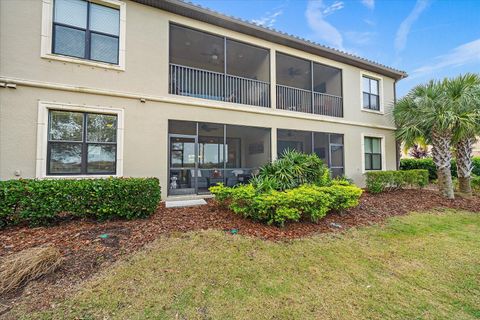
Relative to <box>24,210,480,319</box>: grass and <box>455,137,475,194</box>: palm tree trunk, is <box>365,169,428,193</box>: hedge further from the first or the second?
<box>24,210,480,319</box>: grass

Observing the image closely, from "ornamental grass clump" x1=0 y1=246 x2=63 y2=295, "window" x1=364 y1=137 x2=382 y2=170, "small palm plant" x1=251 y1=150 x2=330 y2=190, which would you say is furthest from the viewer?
"window" x1=364 y1=137 x2=382 y2=170

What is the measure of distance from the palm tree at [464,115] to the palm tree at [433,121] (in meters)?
0.23

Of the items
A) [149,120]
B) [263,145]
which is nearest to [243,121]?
[263,145]

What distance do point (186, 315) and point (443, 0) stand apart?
2310 cm

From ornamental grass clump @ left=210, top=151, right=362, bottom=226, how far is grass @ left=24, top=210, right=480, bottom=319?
2.55 ft

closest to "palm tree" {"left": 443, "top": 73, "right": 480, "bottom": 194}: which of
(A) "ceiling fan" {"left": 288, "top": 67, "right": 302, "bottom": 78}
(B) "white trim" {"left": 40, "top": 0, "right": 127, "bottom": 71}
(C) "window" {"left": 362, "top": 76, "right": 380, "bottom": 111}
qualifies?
(C) "window" {"left": 362, "top": 76, "right": 380, "bottom": 111}

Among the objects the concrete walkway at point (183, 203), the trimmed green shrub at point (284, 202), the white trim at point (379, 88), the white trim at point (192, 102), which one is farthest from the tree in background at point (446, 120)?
the concrete walkway at point (183, 203)

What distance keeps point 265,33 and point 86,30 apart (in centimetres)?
655

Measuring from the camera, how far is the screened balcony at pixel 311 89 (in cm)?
1051

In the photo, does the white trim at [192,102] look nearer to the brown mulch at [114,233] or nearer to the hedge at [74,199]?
the hedge at [74,199]

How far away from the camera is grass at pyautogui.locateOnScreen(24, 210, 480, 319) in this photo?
259 centimetres

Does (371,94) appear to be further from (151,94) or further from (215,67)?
(151,94)

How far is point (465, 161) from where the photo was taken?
33.2 ft

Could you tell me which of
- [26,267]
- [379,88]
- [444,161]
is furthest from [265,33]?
[26,267]
